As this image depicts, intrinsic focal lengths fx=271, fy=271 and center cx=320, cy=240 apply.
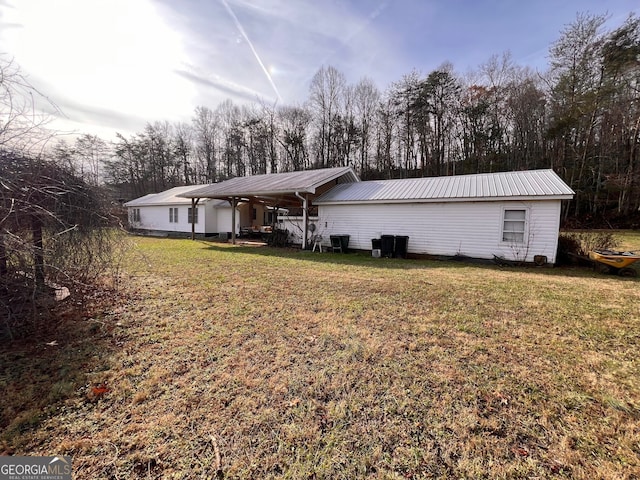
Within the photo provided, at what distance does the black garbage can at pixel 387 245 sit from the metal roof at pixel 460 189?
1.51 metres

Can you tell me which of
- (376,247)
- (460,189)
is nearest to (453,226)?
(460,189)

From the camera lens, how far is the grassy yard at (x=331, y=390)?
68.2 inches

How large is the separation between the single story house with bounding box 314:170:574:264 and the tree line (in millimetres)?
9434

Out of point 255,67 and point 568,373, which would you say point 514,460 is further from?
point 255,67

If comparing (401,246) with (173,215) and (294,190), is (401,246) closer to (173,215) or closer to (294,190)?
(294,190)

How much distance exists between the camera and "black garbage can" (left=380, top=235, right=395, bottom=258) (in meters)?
10.7

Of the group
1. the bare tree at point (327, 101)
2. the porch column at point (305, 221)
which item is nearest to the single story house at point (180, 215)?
the porch column at point (305, 221)

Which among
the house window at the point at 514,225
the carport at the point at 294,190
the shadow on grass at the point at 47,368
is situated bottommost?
the shadow on grass at the point at 47,368

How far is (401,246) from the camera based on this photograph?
34.9ft

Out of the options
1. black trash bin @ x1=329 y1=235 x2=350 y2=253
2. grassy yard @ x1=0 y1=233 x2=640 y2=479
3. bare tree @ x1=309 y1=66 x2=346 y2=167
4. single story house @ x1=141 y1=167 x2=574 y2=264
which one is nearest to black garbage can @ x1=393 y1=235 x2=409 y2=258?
single story house @ x1=141 y1=167 x2=574 y2=264

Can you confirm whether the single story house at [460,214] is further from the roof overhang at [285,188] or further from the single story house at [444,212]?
the roof overhang at [285,188]

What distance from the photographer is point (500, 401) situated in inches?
88.9

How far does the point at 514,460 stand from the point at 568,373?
153 cm

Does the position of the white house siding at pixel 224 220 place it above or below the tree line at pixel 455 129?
below
